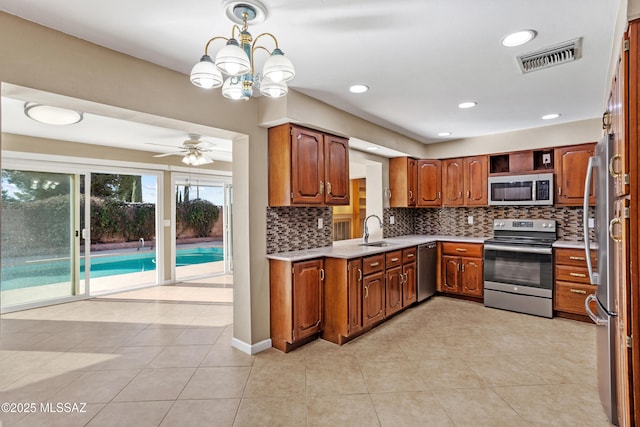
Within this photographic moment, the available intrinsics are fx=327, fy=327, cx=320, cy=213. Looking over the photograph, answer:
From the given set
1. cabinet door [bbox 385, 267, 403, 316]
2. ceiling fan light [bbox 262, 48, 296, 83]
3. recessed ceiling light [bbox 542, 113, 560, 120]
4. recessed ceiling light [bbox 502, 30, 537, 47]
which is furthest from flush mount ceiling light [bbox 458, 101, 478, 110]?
ceiling fan light [bbox 262, 48, 296, 83]

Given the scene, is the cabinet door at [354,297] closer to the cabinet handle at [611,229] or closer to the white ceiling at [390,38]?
the white ceiling at [390,38]

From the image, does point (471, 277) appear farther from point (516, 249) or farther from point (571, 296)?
point (571, 296)

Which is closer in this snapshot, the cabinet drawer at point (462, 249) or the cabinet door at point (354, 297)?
the cabinet door at point (354, 297)

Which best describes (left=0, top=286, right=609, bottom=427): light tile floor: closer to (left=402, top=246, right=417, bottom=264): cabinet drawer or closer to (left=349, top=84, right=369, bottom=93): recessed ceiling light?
(left=402, top=246, right=417, bottom=264): cabinet drawer

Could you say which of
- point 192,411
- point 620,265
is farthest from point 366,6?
point 192,411

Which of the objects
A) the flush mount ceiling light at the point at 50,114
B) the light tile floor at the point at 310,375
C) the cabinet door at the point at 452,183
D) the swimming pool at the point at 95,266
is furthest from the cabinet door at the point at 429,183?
the swimming pool at the point at 95,266

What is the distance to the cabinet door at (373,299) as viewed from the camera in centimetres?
334

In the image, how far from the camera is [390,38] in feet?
6.85

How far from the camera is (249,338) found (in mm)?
2984

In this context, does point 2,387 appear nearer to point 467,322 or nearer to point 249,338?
point 249,338

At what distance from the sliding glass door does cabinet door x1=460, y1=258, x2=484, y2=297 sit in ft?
18.9

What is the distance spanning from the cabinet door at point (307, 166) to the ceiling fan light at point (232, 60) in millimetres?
1531

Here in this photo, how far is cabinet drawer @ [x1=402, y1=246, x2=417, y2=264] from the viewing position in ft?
13.3

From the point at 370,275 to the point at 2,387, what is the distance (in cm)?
312
